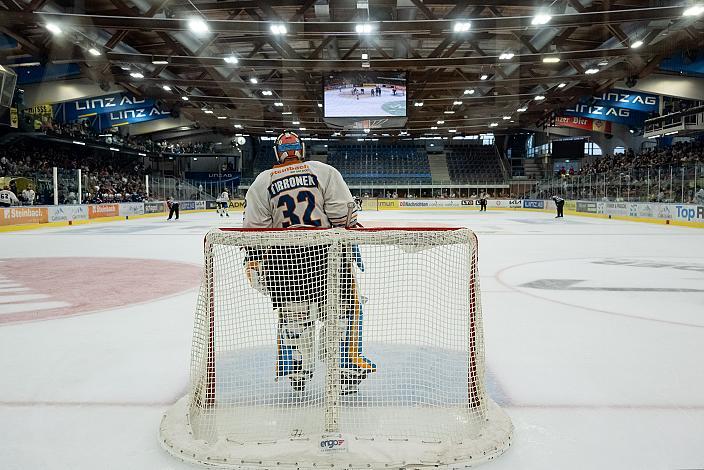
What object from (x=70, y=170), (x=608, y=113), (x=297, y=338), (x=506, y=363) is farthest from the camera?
(x=608, y=113)

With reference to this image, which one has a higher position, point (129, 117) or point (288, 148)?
point (129, 117)

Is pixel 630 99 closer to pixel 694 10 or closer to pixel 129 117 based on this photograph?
pixel 694 10

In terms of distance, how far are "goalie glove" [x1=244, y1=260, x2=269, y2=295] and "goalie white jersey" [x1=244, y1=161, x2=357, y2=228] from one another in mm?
266

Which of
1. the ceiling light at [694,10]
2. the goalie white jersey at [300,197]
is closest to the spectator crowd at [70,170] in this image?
the goalie white jersey at [300,197]

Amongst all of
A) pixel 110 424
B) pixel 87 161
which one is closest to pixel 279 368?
pixel 110 424

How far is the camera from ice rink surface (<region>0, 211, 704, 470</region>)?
85.7 inches

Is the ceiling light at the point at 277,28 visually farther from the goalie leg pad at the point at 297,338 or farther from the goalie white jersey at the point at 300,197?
the goalie leg pad at the point at 297,338

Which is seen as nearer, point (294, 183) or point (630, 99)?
point (294, 183)

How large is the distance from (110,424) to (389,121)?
1493cm

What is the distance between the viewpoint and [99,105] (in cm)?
2586

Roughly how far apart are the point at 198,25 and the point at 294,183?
1118cm

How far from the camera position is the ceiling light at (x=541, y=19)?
39.9ft

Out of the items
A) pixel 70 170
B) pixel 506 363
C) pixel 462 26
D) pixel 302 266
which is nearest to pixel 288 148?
pixel 302 266

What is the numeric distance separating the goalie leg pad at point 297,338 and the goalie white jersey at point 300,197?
46 centimetres
